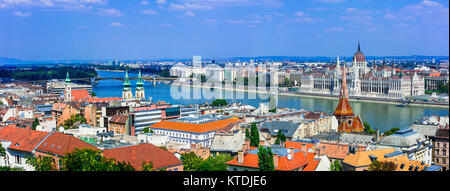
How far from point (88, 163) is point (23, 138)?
240cm

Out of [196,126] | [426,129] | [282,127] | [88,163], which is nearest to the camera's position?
[88,163]

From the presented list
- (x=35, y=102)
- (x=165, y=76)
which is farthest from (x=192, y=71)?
(x=35, y=102)

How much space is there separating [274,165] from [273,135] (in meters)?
3.80

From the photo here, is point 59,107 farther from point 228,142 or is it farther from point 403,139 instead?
point 403,139

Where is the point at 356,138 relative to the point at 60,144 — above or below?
below

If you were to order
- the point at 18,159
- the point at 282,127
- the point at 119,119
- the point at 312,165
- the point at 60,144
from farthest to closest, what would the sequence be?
the point at 119,119 < the point at 282,127 < the point at 18,159 < the point at 60,144 < the point at 312,165

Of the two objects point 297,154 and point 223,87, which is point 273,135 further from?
point 223,87

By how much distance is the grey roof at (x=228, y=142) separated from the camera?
278 inches

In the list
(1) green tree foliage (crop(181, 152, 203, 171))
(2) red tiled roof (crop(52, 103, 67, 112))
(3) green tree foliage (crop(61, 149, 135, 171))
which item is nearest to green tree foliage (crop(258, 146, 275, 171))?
(1) green tree foliage (crop(181, 152, 203, 171))

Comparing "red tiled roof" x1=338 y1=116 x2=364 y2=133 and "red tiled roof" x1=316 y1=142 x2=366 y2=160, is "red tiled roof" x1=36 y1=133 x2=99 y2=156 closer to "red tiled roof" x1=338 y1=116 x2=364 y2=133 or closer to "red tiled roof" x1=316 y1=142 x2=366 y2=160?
"red tiled roof" x1=316 y1=142 x2=366 y2=160

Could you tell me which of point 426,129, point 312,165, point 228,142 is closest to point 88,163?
point 312,165

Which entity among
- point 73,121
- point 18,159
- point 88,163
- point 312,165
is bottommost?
point 73,121

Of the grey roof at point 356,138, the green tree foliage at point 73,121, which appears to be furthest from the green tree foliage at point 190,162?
the green tree foliage at point 73,121

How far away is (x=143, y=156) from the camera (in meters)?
4.93
